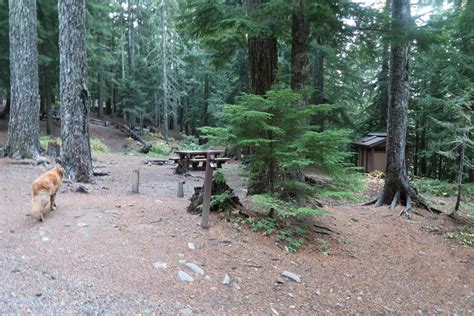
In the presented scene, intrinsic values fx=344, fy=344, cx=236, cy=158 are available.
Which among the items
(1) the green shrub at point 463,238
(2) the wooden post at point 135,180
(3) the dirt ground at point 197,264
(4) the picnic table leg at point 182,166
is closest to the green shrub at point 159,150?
(4) the picnic table leg at point 182,166

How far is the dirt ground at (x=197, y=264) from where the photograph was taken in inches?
130

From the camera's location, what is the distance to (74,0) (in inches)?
314

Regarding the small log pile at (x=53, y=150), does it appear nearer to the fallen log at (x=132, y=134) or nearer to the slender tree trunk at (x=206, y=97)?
the fallen log at (x=132, y=134)

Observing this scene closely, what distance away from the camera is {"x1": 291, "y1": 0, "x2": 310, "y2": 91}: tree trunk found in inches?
244

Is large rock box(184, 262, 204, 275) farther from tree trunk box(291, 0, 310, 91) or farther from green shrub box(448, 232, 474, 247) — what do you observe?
green shrub box(448, 232, 474, 247)

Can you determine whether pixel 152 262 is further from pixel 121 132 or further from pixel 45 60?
pixel 121 132

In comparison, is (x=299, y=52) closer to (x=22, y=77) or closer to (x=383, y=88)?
(x=22, y=77)

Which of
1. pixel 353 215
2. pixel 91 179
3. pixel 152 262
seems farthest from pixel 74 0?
pixel 353 215

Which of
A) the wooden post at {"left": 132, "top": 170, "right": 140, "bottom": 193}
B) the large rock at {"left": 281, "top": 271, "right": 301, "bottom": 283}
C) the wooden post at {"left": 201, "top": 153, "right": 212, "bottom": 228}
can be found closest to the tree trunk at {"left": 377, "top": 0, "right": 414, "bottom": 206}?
the large rock at {"left": 281, "top": 271, "right": 301, "bottom": 283}

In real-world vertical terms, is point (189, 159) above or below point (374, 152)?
below

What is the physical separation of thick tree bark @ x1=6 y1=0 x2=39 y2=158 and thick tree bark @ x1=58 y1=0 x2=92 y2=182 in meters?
2.57

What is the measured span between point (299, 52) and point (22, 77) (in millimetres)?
8043

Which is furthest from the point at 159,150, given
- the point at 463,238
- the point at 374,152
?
the point at 463,238

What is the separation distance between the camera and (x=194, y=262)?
4.12 metres
